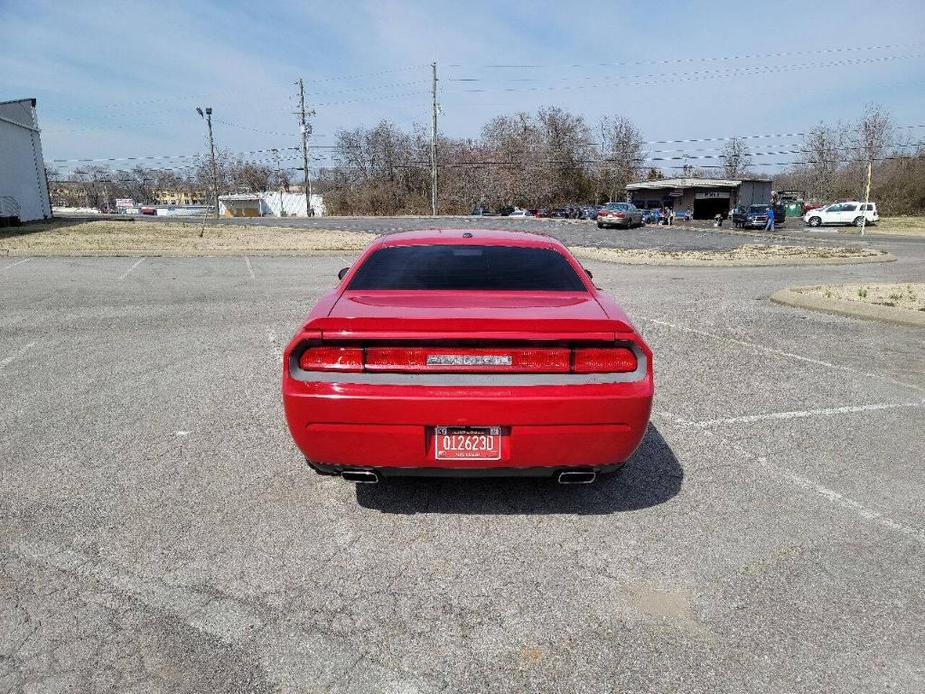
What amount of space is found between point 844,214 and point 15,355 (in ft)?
169

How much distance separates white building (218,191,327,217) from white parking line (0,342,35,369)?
79.3 m

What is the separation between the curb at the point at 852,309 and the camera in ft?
28.8

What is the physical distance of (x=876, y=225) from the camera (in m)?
46.1

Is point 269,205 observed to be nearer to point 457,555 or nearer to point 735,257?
point 735,257

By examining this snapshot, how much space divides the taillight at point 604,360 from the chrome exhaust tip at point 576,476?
20.4 inches

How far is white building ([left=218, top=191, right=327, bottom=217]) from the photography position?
88.6 metres

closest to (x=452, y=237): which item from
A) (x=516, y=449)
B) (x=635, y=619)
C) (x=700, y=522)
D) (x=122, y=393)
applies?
(x=516, y=449)

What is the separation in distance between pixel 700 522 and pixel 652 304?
7716 millimetres

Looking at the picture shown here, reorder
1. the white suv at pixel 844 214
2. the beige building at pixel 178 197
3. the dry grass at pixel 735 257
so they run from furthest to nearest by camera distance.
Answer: the beige building at pixel 178 197 < the white suv at pixel 844 214 < the dry grass at pixel 735 257

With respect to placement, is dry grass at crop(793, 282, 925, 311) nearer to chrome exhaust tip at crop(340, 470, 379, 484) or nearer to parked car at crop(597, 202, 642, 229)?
chrome exhaust tip at crop(340, 470, 379, 484)

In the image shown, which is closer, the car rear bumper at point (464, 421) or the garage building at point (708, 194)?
the car rear bumper at point (464, 421)

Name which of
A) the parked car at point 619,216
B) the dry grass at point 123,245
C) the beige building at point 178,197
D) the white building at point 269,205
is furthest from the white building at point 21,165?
the beige building at point 178,197

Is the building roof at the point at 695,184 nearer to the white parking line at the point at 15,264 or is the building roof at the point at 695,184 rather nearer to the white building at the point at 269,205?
the white building at the point at 269,205

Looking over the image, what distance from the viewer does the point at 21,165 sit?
3972 centimetres
